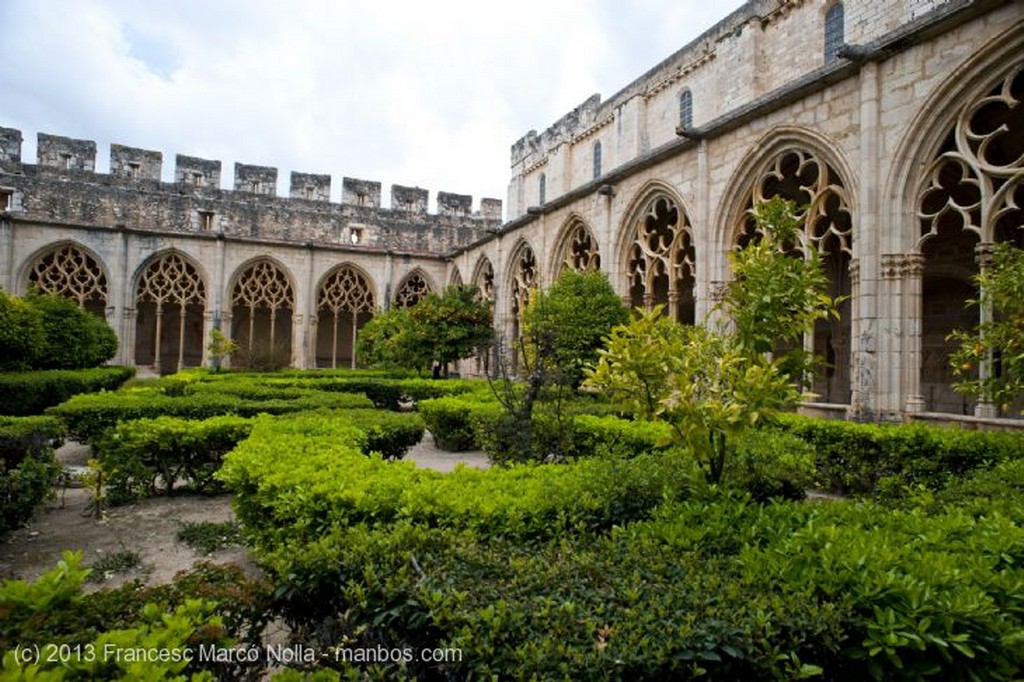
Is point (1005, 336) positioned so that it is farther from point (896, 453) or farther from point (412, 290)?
point (412, 290)

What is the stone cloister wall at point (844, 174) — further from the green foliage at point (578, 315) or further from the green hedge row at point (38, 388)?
the green hedge row at point (38, 388)

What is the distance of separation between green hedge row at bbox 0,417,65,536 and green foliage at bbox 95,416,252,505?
1.64ft

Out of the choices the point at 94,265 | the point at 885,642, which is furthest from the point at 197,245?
the point at 885,642

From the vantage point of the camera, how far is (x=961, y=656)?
195 centimetres

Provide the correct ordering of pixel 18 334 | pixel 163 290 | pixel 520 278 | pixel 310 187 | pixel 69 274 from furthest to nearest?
1. pixel 310 187
2. pixel 163 290
3. pixel 69 274
4. pixel 520 278
5. pixel 18 334

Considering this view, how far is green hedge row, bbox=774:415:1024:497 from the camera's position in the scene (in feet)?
16.8

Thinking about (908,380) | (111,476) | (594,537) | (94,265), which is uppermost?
(94,265)

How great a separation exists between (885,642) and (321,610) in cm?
209

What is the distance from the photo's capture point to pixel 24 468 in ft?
15.2

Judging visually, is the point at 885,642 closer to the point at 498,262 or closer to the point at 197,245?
the point at 498,262

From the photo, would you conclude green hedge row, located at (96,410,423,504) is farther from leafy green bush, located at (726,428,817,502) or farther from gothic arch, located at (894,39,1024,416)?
gothic arch, located at (894,39,1024,416)

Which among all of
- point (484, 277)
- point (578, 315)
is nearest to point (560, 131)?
point (484, 277)

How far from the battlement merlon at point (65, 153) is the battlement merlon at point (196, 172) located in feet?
8.31

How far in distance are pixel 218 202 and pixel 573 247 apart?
44.8 feet
